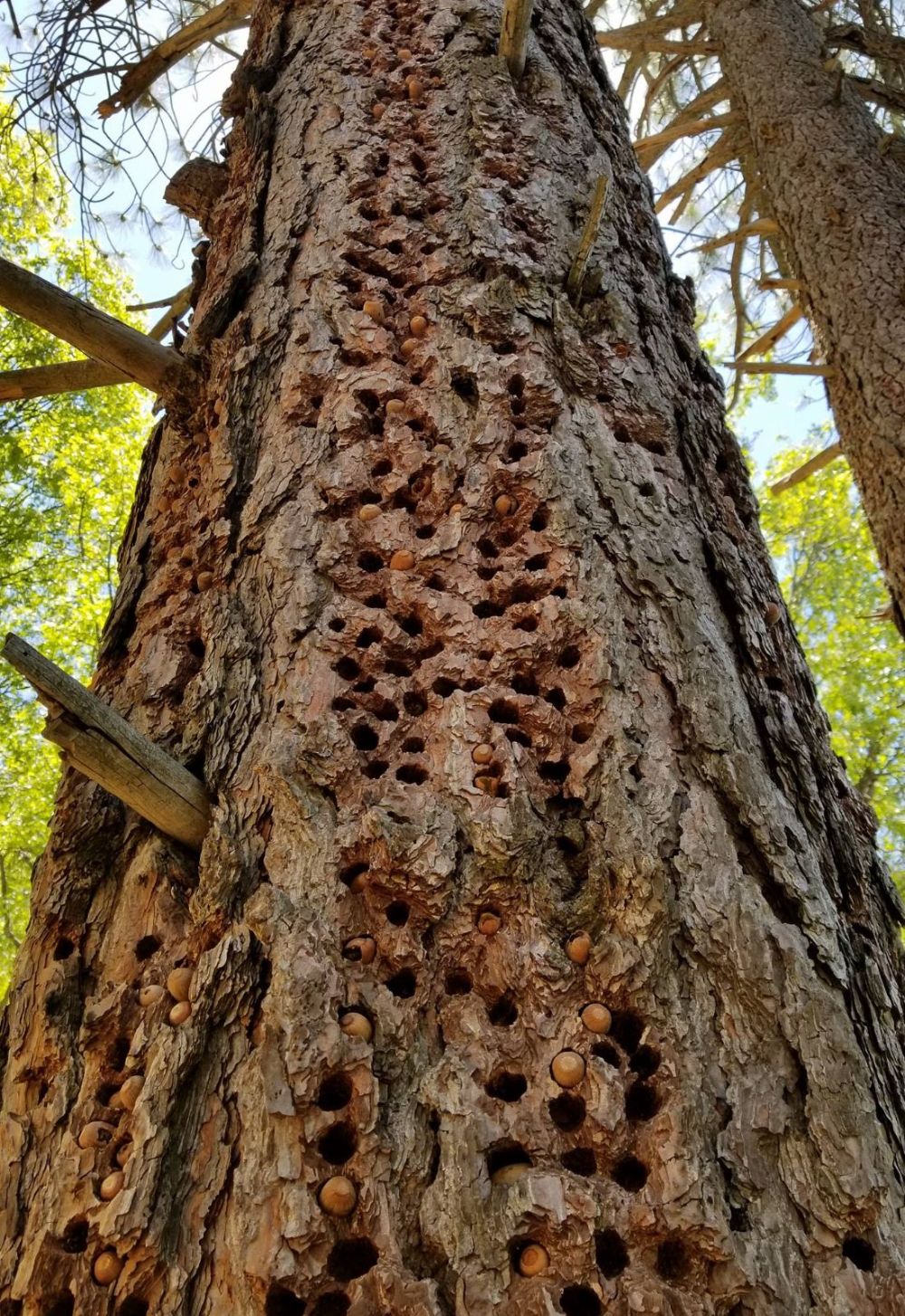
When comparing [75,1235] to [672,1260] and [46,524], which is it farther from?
[46,524]

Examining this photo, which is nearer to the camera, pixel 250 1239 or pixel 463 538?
pixel 250 1239

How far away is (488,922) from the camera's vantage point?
130cm

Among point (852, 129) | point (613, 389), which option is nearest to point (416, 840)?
point (613, 389)

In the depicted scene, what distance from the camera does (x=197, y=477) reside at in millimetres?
2066

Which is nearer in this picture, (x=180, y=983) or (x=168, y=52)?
(x=180, y=983)

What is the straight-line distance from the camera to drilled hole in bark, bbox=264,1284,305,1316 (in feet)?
3.36

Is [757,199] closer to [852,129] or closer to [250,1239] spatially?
[852,129]

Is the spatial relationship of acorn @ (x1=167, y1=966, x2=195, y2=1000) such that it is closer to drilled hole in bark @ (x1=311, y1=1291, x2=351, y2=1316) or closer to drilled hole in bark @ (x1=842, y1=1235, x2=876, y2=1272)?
drilled hole in bark @ (x1=311, y1=1291, x2=351, y2=1316)

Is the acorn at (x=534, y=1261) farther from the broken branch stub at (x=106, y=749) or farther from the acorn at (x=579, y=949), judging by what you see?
the broken branch stub at (x=106, y=749)

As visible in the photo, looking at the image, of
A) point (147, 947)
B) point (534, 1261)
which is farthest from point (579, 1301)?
point (147, 947)

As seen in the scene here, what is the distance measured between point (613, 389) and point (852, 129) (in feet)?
16.1

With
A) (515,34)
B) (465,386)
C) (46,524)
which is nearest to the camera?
(465,386)

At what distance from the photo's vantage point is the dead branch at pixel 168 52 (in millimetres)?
4238

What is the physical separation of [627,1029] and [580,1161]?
0.17 metres
